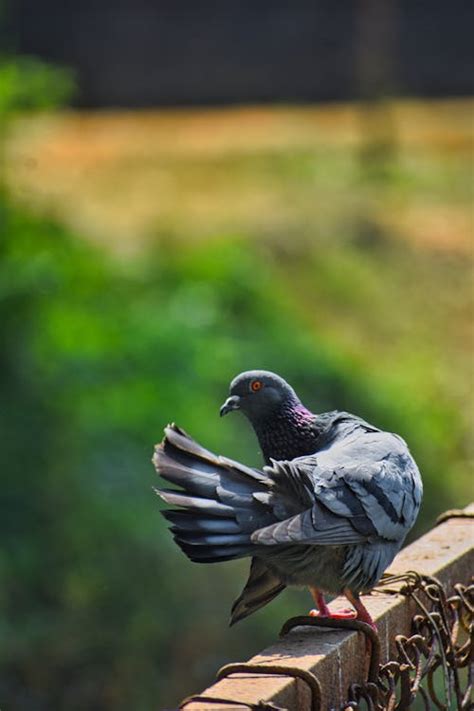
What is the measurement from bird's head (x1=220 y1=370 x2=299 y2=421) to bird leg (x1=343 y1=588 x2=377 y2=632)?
384 millimetres

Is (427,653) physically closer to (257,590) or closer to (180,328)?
(257,590)

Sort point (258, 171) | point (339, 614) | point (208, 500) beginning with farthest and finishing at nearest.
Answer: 1. point (258, 171)
2. point (339, 614)
3. point (208, 500)

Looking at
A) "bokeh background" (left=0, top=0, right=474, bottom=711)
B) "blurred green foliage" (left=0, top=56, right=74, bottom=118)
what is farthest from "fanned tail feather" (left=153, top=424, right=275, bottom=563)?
"blurred green foliage" (left=0, top=56, right=74, bottom=118)

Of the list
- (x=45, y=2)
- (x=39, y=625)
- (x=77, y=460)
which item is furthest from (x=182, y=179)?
(x=39, y=625)

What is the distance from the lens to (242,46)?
1597 centimetres

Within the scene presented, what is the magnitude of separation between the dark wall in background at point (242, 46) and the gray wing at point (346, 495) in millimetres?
12623

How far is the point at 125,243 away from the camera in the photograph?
11.9 meters

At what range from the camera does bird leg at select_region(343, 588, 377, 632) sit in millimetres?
2761

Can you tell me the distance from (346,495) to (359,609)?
20 centimetres

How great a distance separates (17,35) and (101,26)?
3.02ft

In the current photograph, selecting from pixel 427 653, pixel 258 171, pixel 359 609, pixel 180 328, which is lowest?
pixel 180 328

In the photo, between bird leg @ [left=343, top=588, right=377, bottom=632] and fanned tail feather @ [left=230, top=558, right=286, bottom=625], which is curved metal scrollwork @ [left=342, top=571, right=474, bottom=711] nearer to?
bird leg @ [left=343, top=588, right=377, bottom=632]

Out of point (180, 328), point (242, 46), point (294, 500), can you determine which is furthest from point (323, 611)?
point (242, 46)

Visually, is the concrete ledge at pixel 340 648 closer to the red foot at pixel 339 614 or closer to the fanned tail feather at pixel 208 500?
the red foot at pixel 339 614
